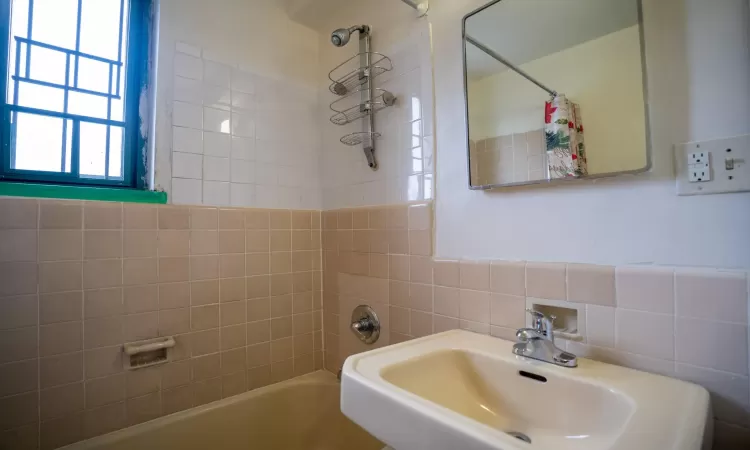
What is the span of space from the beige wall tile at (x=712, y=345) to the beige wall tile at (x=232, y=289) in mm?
1461

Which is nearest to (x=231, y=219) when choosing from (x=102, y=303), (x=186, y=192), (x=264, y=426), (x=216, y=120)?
(x=186, y=192)

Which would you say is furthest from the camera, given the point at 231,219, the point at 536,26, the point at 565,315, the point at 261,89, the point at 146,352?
the point at 261,89

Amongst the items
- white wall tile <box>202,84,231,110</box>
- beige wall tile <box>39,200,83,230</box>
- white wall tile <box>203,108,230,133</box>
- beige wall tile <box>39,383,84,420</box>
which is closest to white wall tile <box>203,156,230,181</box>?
white wall tile <box>203,108,230,133</box>

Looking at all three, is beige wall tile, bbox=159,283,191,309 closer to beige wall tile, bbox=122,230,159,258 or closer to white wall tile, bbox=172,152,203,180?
beige wall tile, bbox=122,230,159,258

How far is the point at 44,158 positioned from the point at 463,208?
1464 millimetres

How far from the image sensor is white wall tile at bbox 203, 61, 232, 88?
4.73 ft

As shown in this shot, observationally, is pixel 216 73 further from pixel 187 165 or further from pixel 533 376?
pixel 533 376

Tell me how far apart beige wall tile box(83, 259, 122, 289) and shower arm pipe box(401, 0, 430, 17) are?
1435 mm

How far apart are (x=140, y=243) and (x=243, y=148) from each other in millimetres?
571

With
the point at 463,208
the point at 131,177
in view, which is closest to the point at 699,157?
the point at 463,208

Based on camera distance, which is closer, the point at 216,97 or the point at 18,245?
the point at 18,245

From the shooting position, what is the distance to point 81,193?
117 cm

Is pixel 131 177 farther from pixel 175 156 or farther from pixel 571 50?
pixel 571 50

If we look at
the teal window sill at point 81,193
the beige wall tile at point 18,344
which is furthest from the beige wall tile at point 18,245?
the beige wall tile at point 18,344
